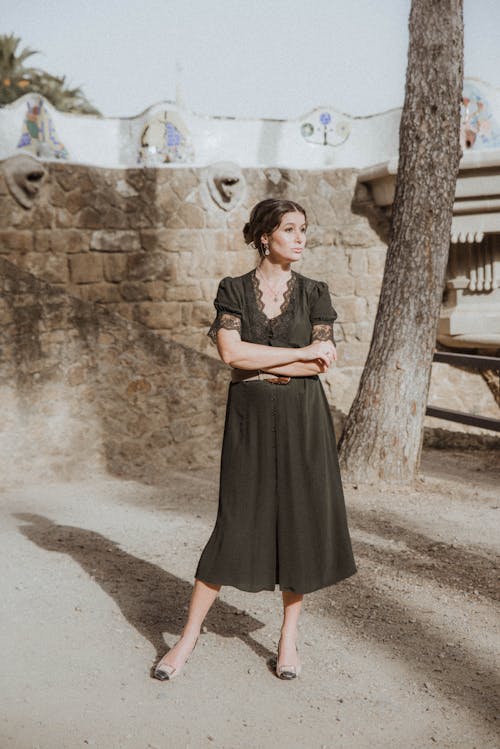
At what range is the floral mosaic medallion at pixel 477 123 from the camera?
409 inches

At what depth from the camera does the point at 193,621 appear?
285 centimetres

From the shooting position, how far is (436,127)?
19.7 feet

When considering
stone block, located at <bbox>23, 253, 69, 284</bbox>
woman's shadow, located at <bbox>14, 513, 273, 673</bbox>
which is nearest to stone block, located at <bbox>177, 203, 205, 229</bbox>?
stone block, located at <bbox>23, 253, 69, 284</bbox>

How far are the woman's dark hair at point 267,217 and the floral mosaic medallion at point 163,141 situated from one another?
7830mm

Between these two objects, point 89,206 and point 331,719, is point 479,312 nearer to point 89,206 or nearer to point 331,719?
point 89,206

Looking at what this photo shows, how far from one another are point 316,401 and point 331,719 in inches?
39.5

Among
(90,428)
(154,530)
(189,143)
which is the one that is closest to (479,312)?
(189,143)

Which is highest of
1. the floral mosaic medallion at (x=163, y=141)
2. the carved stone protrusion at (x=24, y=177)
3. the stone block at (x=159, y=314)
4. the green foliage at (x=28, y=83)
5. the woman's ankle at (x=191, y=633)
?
the green foliage at (x=28, y=83)

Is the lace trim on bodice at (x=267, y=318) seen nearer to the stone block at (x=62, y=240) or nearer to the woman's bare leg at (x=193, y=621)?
the woman's bare leg at (x=193, y=621)

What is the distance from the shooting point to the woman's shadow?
10.9 ft

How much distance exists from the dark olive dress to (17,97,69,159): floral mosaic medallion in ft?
25.2

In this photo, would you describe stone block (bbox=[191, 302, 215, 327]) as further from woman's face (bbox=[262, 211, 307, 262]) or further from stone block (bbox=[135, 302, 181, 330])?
woman's face (bbox=[262, 211, 307, 262])

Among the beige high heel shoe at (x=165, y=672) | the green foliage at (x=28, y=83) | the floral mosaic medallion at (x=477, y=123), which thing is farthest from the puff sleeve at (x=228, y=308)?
the green foliage at (x=28, y=83)

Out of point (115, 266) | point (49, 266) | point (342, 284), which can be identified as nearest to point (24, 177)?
point (49, 266)
